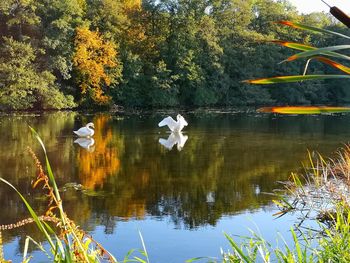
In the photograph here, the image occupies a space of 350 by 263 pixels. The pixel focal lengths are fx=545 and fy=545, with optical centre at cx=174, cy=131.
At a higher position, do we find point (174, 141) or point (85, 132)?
point (85, 132)

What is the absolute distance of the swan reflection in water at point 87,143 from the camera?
12.3 meters

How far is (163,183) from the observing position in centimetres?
833

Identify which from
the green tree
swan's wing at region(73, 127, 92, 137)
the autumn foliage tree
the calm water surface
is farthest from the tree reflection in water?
the autumn foliage tree

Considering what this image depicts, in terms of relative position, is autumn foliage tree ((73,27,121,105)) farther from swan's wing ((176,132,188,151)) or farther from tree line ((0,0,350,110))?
swan's wing ((176,132,188,151))

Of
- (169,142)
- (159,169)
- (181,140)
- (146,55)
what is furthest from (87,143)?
(146,55)

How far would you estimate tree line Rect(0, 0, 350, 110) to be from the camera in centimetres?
2381

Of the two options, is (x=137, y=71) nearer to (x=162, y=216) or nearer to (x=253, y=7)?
(x=253, y=7)

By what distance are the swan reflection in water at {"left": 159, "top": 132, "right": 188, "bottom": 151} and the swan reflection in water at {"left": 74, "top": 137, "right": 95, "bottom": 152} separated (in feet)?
5.58

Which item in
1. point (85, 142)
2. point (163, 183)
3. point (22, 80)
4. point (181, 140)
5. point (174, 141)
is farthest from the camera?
point (22, 80)

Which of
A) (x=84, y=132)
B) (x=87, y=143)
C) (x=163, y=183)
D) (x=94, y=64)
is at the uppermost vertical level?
(x=94, y=64)

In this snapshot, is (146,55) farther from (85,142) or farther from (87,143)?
(87,143)

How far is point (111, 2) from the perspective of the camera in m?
26.8

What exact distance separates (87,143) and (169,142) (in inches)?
80.1

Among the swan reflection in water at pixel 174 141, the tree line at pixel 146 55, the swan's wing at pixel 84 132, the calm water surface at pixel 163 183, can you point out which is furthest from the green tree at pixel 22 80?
the swan reflection in water at pixel 174 141
